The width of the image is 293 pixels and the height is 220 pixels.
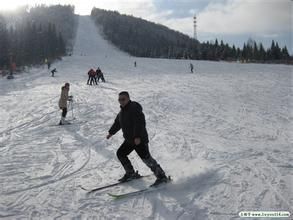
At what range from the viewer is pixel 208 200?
17.9 feet

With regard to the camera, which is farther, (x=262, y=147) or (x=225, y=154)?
(x=262, y=147)

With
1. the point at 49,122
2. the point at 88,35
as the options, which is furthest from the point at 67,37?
the point at 49,122

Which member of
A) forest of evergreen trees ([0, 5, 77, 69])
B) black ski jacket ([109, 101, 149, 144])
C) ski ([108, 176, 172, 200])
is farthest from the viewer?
forest of evergreen trees ([0, 5, 77, 69])

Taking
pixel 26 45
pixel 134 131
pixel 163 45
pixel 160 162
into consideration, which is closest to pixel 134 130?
pixel 134 131

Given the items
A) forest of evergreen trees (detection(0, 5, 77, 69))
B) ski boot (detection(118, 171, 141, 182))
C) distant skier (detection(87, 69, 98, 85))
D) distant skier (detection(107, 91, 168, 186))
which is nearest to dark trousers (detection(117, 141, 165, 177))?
distant skier (detection(107, 91, 168, 186))

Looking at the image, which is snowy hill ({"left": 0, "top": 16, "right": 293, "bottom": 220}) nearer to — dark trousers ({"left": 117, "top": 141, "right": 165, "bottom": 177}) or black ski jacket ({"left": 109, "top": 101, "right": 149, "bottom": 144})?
dark trousers ({"left": 117, "top": 141, "right": 165, "bottom": 177})

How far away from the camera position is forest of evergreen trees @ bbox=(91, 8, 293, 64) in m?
89.8

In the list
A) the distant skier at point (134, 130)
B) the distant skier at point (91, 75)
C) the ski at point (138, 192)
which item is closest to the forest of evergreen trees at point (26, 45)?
the distant skier at point (91, 75)

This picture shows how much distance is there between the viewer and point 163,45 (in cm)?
15125

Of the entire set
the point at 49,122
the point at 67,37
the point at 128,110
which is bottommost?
the point at 49,122

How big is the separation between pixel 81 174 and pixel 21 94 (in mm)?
16732

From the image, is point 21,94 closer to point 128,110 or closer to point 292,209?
point 128,110

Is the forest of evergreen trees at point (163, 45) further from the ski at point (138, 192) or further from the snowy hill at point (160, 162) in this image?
the ski at point (138, 192)

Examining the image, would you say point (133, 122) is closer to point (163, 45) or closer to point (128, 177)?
point (128, 177)
